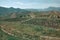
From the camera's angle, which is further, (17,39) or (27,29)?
(27,29)

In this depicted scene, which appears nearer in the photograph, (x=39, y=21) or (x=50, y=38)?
(x=50, y=38)

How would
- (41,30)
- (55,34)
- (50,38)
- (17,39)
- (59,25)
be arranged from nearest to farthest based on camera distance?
1. (17,39)
2. (50,38)
3. (55,34)
4. (41,30)
5. (59,25)

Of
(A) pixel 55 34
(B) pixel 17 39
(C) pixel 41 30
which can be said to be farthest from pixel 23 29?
(B) pixel 17 39

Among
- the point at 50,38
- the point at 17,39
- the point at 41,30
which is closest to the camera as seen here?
the point at 17,39

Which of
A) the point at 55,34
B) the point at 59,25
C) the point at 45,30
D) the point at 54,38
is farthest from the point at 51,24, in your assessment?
the point at 54,38

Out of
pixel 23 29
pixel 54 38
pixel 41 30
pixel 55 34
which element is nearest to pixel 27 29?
pixel 23 29

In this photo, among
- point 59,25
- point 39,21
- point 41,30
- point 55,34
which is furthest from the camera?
point 39,21

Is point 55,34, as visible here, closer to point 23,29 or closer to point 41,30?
point 41,30

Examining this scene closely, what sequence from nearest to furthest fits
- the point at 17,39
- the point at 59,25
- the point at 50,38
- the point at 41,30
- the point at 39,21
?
the point at 17,39, the point at 50,38, the point at 41,30, the point at 59,25, the point at 39,21

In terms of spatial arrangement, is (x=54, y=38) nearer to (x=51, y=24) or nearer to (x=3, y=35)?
(x=3, y=35)
